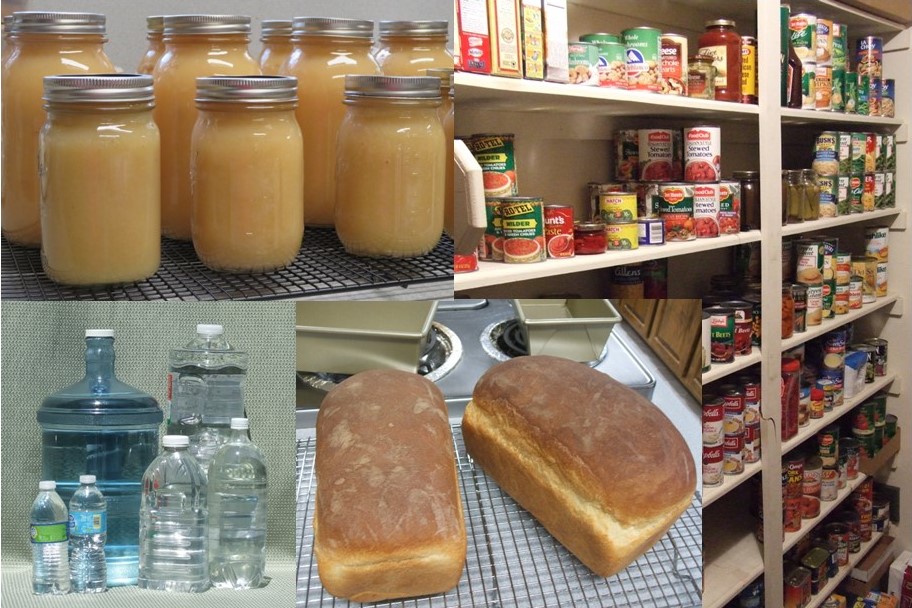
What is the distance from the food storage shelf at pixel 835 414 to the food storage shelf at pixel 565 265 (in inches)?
33.2

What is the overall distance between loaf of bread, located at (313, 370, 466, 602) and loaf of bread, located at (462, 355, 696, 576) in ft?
0.27

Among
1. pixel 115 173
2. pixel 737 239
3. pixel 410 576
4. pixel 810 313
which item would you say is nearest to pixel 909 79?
pixel 810 313

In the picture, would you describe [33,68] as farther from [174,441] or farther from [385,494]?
[385,494]

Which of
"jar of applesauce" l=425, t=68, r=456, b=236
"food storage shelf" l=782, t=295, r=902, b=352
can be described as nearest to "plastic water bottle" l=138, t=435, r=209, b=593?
"jar of applesauce" l=425, t=68, r=456, b=236

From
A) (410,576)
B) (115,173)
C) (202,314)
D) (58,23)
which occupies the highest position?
(58,23)

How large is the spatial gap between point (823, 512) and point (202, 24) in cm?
258

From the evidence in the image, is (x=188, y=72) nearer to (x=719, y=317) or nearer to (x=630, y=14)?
(x=630, y=14)

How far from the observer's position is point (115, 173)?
70 cm

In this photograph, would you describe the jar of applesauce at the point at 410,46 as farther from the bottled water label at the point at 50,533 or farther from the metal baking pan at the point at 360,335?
the bottled water label at the point at 50,533

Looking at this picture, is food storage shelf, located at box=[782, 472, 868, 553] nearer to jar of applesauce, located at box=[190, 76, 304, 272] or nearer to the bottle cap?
the bottle cap

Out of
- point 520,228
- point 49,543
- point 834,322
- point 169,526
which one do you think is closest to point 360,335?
point 169,526

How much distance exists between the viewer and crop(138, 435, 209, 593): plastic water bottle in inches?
37.0

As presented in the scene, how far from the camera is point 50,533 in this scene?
0.92 m

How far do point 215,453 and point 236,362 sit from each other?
0.10m
